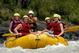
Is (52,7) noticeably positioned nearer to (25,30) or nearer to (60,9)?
(60,9)

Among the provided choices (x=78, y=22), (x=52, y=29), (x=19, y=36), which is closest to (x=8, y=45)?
(x=19, y=36)

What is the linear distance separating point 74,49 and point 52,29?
1.41m

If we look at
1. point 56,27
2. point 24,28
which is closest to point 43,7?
point 56,27

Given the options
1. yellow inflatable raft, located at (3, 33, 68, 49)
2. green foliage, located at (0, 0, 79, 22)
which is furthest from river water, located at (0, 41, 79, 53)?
green foliage, located at (0, 0, 79, 22)

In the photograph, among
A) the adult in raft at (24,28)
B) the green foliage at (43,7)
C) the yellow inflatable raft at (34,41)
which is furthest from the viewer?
the green foliage at (43,7)

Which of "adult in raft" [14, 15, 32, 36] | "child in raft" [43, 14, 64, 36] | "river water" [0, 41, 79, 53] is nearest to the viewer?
"river water" [0, 41, 79, 53]

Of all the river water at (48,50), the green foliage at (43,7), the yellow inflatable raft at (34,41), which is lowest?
the green foliage at (43,7)

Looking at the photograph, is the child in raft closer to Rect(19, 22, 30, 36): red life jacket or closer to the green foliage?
Rect(19, 22, 30, 36): red life jacket

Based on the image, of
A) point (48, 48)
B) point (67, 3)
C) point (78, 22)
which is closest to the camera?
point (48, 48)

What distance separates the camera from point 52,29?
16672 mm

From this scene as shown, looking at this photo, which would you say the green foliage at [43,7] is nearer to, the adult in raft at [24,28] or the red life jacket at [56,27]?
the red life jacket at [56,27]

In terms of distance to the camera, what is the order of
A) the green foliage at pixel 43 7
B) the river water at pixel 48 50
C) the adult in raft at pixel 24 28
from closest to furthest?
the river water at pixel 48 50 < the adult in raft at pixel 24 28 < the green foliage at pixel 43 7

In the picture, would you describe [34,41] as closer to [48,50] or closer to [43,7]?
[48,50]

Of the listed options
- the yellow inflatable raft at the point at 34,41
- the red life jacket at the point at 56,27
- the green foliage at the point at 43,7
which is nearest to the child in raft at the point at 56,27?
the red life jacket at the point at 56,27
